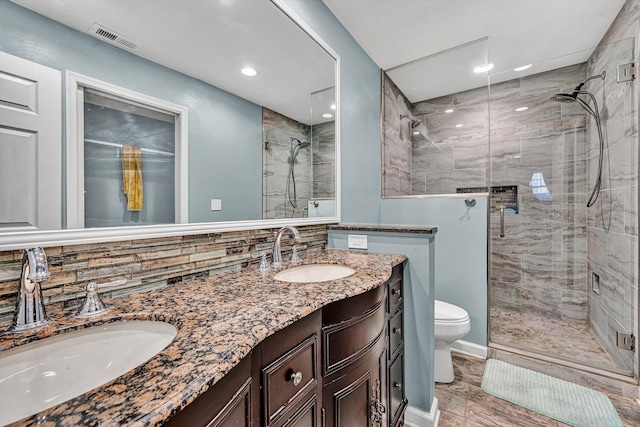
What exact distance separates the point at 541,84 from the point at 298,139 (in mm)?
2589

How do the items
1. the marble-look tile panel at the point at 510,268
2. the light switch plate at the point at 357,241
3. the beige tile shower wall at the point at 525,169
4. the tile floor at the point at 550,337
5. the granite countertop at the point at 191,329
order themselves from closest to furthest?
the granite countertop at the point at 191,329 → the light switch plate at the point at 357,241 → the tile floor at the point at 550,337 → the beige tile shower wall at the point at 525,169 → the marble-look tile panel at the point at 510,268

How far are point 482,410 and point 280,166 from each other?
1.84 metres

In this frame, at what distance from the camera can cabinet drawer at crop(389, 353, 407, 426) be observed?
51.5 inches

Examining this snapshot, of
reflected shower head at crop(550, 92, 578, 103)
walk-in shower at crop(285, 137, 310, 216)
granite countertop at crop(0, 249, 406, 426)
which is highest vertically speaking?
reflected shower head at crop(550, 92, 578, 103)

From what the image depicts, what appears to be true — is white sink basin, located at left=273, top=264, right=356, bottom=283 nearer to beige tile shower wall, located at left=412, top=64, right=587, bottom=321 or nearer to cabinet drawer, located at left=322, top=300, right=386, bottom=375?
cabinet drawer, located at left=322, top=300, right=386, bottom=375

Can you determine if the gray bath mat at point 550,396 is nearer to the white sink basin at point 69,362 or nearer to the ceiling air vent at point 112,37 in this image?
the white sink basin at point 69,362

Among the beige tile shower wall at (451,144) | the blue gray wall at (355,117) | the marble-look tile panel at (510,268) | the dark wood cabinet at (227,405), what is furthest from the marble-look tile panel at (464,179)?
the dark wood cabinet at (227,405)

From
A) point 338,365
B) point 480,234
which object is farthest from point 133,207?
point 480,234

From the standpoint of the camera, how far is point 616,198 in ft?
6.41

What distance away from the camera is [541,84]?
2.58 meters

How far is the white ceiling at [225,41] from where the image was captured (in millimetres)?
825

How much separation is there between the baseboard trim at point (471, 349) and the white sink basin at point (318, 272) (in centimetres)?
151

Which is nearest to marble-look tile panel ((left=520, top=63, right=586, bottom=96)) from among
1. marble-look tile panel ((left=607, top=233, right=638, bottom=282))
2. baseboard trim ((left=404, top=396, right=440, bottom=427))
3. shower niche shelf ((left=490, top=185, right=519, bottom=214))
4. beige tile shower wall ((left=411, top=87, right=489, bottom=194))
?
beige tile shower wall ((left=411, top=87, right=489, bottom=194))

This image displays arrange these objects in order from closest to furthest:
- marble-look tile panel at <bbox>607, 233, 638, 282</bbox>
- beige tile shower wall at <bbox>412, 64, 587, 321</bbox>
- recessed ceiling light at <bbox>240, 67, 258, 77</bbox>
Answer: recessed ceiling light at <bbox>240, 67, 258, 77</bbox>
marble-look tile panel at <bbox>607, 233, 638, 282</bbox>
beige tile shower wall at <bbox>412, 64, 587, 321</bbox>
